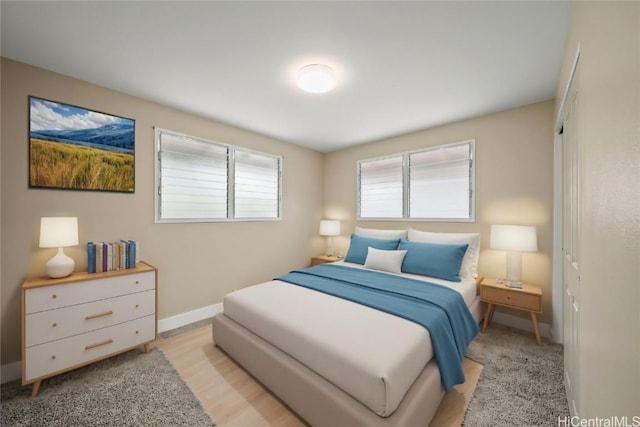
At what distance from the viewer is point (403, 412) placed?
128 centimetres

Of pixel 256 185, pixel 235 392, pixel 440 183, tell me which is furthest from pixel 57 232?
pixel 440 183

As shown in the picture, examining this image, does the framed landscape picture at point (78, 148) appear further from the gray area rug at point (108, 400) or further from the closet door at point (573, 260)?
the closet door at point (573, 260)

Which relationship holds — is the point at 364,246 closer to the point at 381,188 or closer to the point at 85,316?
the point at 381,188

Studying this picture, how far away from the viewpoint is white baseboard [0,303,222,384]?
195cm

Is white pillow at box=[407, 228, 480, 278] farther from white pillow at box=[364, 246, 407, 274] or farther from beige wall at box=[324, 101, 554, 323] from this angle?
white pillow at box=[364, 246, 407, 274]

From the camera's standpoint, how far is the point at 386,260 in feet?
9.93

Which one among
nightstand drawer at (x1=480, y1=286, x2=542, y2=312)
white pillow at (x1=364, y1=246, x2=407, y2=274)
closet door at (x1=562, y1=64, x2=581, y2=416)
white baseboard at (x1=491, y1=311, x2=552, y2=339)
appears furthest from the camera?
white pillow at (x1=364, y1=246, x2=407, y2=274)

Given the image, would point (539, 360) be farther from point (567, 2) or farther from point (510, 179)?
point (567, 2)

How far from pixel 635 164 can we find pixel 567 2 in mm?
1524

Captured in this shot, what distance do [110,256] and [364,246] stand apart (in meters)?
2.90

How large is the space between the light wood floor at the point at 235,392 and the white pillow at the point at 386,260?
3.62 ft

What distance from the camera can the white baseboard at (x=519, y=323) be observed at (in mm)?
2645

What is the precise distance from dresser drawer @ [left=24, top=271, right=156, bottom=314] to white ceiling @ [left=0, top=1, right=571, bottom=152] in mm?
1874

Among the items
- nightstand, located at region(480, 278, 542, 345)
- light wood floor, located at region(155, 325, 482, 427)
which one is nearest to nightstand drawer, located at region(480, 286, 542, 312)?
nightstand, located at region(480, 278, 542, 345)
